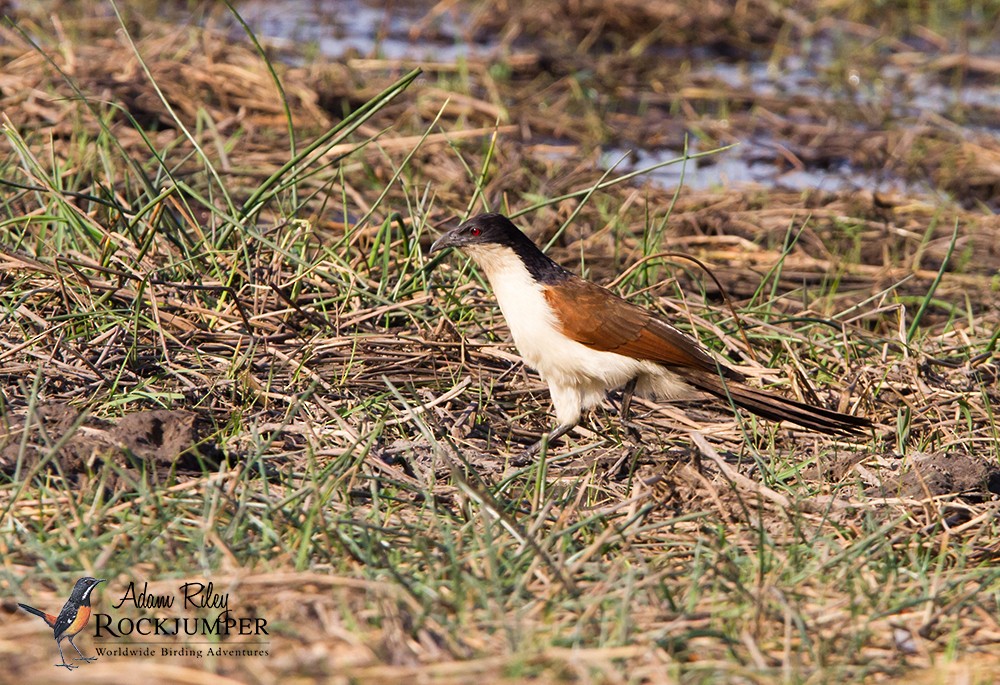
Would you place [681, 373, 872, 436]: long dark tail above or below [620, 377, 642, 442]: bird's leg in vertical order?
above

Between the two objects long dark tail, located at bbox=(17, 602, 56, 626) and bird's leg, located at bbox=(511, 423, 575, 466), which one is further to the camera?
bird's leg, located at bbox=(511, 423, 575, 466)

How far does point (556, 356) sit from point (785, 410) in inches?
28.2

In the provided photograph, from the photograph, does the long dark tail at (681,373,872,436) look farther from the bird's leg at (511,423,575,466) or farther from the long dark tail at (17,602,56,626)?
the long dark tail at (17,602,56,626)

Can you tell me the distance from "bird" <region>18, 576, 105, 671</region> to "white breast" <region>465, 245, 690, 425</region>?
1.69 meters

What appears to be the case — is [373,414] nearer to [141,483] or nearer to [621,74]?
[141,483]

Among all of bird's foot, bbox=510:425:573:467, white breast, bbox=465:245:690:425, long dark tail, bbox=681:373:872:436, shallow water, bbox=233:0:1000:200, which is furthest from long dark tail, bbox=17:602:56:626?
shallow water, bbox=233:0:1000:200

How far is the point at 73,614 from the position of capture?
2.32 meters

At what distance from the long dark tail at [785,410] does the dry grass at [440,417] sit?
4.2 inches

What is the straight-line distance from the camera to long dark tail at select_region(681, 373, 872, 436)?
353cm

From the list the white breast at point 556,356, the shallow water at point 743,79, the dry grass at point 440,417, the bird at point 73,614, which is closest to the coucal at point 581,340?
the white breast at point 556,356

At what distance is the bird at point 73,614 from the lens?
2.28 metres

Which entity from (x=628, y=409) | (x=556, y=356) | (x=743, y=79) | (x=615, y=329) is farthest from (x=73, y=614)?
(x=743, y=79)

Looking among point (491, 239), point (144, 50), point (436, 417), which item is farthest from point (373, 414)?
point (144, 50)

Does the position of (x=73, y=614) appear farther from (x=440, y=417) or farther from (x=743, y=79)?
(x=743, y=79)
